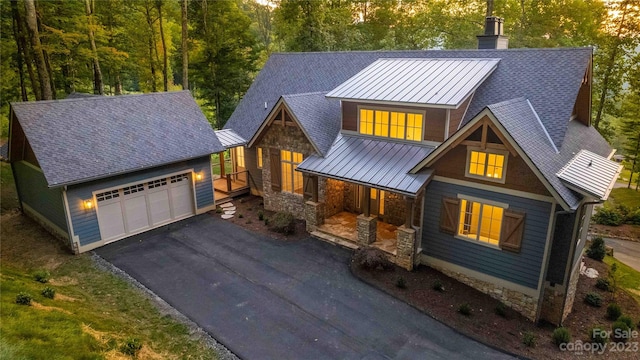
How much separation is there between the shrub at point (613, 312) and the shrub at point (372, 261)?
6614mm

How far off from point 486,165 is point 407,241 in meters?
3.53

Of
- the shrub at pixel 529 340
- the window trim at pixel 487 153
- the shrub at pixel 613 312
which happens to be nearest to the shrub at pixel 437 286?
the shrub at pixel 529 340

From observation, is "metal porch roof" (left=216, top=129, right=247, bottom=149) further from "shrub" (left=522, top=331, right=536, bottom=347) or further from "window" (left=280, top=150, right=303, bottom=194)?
"shrub" (left=522, top=331, right=536, bottom=347)

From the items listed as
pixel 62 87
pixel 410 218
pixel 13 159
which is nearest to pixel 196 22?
pixel 62 87

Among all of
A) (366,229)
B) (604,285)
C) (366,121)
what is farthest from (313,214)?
(604,285)

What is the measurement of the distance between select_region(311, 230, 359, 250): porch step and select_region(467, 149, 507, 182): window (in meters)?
5.19

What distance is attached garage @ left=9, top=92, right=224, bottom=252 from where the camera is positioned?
13719 millimetres

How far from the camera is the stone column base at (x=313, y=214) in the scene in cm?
1558

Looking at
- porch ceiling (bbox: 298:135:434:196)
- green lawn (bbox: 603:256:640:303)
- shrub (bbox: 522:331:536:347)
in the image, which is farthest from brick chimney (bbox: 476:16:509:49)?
shrub (bbox: 522:331:536:347)

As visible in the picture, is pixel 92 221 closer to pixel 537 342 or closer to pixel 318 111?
pixel 318 111

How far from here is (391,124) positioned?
14.6 m

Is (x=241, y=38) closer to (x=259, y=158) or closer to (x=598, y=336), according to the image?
(x=259, y=158)

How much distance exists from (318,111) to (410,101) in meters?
4.59

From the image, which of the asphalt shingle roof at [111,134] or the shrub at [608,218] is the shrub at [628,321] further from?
the asphalt shingle roof at [111,134]
